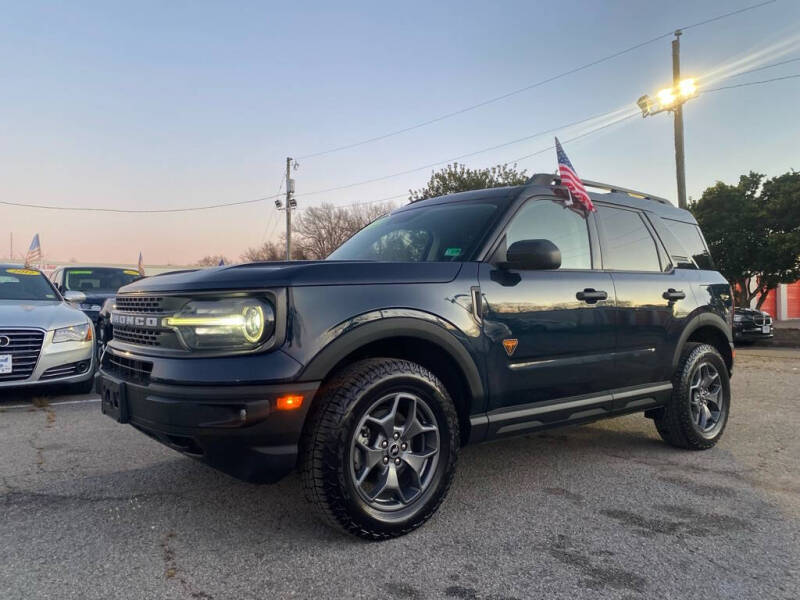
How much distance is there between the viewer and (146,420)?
261cm

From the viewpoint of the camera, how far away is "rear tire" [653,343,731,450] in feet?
13.9

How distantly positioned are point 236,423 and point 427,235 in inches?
72.1

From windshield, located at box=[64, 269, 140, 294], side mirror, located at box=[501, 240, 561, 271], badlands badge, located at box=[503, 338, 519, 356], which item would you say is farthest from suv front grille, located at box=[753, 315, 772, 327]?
windshield, located at box=[64, 269, 140, 294]

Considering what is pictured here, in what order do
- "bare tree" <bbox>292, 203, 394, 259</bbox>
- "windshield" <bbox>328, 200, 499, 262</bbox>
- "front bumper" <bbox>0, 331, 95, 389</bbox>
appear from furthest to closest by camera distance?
"bare tree" <bbox>292, 203, 394, 259</bbox> < "front bumper" <bbox>0, 331, 95, 389</bbox> < "windshield" <bbox>328, 200, 499, 262</bbox>

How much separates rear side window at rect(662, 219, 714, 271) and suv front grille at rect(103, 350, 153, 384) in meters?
4.01

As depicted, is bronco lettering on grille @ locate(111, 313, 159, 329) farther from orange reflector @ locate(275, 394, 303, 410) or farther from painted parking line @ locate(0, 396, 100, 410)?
painted parking line @ locate(0, 396, 100, 410)

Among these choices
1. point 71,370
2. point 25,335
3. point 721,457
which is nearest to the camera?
point 721,457

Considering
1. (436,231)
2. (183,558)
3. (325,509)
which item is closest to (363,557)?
(325,509)

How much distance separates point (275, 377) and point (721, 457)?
3508mm

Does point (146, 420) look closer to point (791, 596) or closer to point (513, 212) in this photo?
point (513, 212)

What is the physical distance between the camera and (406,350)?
9.99 ft

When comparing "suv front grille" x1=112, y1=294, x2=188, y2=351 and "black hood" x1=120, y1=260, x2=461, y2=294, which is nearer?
"black hood" x1=120, y1=260, x2=461, y2=294

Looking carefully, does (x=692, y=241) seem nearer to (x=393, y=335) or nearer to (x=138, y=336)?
(x=393, y=335)

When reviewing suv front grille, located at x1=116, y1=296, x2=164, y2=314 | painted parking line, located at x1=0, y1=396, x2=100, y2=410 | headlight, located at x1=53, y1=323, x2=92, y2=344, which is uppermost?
suv front grille, located at x1=116, y1=296, x2=164, y2=314
